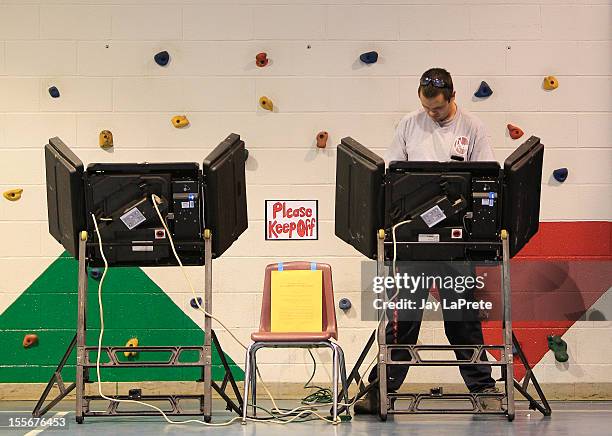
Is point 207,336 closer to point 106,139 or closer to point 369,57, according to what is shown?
point 106,139

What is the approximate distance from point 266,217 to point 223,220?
126 centimetres

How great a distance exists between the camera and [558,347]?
6.07 m

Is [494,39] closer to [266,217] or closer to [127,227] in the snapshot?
[266,217]

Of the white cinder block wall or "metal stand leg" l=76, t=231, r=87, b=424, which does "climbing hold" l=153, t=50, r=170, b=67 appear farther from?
"metal stand leg" l=76, t=231, r=87, b=424

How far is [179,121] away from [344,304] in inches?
Answer: 56.1

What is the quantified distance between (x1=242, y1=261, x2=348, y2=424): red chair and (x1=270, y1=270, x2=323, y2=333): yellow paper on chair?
0.03 m

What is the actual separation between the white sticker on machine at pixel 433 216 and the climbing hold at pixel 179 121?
1922 millimetres

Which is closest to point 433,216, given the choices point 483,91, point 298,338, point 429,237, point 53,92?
point 429,237

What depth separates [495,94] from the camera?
6062 mm

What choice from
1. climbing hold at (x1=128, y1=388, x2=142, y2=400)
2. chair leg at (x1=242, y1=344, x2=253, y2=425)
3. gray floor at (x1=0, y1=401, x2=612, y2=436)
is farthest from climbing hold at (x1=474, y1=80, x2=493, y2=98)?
climbing hold at (x1=128, y1=388, x2=142, y2=400)

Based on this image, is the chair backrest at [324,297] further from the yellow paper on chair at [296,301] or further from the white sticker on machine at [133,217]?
the white sticker on machine at [133,217]

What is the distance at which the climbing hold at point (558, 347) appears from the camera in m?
6.06

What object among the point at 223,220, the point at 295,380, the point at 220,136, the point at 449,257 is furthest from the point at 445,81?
the point at 295,380

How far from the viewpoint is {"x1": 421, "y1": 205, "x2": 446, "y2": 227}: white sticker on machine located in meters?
4.62
